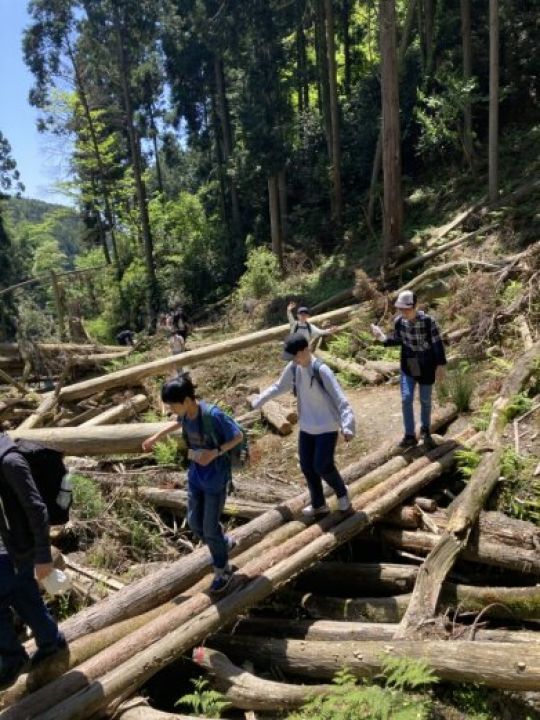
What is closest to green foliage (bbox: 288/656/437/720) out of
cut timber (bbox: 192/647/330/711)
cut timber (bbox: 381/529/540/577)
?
cut timber (bbox: 192/647/330/711)

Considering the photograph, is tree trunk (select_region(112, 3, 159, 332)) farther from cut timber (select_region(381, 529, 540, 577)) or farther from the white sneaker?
cut timber (select_region(381, 529, 540, 577))

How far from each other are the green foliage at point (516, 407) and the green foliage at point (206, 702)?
461 cm

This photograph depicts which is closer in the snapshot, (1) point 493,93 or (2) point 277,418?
(2) point 277,418

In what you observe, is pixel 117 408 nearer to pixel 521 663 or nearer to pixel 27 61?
pixel 521 663

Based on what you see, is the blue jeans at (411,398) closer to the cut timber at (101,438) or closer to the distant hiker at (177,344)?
the cut timber at (101,438)

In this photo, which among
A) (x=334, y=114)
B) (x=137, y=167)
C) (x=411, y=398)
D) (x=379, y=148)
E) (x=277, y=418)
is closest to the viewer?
(x=411, y=398)

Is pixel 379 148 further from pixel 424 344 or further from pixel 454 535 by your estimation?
pixel 454 535

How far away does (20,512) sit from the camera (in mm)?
4082

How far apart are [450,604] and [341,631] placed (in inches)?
38.9

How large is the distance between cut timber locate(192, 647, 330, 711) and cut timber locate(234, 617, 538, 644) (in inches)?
23.0

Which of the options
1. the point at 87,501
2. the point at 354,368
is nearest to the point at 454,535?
the point at 87,501

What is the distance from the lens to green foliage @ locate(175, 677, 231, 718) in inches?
166

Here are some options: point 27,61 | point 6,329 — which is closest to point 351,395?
point 6,329

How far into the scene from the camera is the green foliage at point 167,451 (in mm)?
9227
